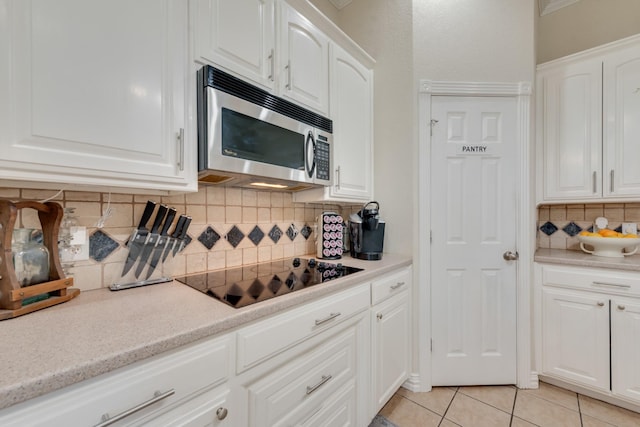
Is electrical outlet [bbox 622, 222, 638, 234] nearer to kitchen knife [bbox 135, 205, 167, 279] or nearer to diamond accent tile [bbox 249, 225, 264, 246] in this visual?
diamond accent tile [bbox 249, 225, 264, 246]

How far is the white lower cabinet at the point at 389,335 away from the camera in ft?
4.91

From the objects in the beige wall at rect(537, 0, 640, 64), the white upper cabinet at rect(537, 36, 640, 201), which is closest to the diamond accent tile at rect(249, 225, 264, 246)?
the white upper cabinet at rect(537, 36, 640, 201)

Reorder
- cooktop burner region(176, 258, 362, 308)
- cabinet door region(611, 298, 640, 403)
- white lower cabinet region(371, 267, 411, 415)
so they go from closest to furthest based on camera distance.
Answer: cooktop burner region(176, 258, 362, 308) → white lower cabinet region(371, 267, 411, 415) → cabinet door region(611, 298, 640, 403)

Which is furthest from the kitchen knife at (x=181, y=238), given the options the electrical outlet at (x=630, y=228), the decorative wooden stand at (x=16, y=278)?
the electrical outlet at (x=630, y=228)

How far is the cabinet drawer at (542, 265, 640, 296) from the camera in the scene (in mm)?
1641

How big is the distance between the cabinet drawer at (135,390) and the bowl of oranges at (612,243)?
8.13 ft

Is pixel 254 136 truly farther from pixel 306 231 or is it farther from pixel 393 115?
pixel 393 115

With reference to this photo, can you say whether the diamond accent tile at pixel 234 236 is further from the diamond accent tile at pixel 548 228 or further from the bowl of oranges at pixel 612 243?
the diamond accent tile at pixel 548 228

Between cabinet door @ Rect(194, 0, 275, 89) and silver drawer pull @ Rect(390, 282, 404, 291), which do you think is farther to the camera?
silver drawer pull @ Rect(390, 282, 404, 291)

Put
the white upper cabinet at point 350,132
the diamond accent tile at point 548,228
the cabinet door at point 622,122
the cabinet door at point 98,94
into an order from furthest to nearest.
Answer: the diamond accent tile at point 548,228, the cabinet door at point 622,122, the white upper cabinet at point 350,132, the cabinet door at point 98,94

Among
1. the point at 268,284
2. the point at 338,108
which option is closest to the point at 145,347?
the point at 268,284

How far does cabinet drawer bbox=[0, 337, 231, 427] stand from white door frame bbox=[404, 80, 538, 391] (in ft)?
4.81

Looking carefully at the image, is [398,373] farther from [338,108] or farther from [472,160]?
[338,108]

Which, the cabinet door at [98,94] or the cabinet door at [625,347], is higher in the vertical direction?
the cabinet door at [98,94]
